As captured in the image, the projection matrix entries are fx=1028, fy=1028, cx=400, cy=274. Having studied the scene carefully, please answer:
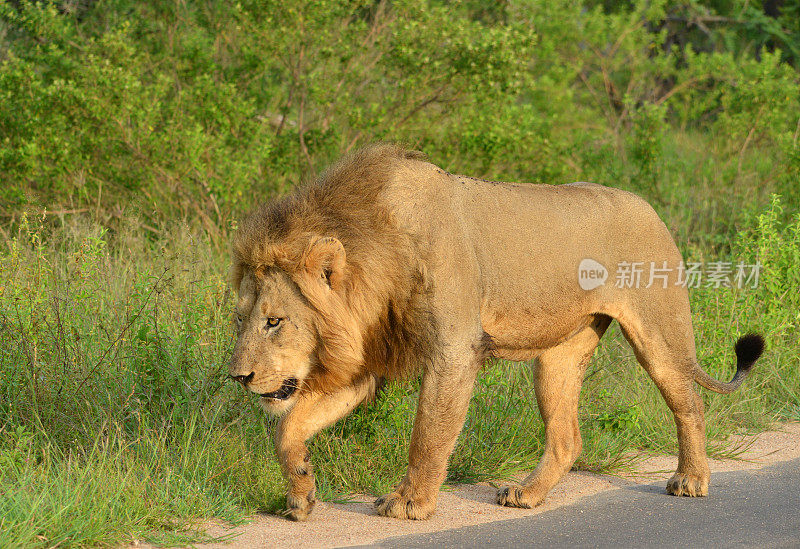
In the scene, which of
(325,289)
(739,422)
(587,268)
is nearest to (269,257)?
(325,289)

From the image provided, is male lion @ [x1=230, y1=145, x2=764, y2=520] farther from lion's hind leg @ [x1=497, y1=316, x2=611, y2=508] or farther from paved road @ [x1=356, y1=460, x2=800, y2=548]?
paved road @ [x1=356, y1=460, x2=800, y2=548]

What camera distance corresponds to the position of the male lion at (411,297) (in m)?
4.34

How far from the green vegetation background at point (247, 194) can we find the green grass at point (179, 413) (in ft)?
0.06

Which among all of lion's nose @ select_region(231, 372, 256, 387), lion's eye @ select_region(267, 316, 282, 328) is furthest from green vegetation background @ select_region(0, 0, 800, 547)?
lion's eye @ select_region(267, 316, 282, 328)

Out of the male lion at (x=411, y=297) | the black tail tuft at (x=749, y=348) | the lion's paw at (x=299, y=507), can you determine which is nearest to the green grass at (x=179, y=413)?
the lion's paw at (x=299, y=507)

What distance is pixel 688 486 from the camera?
5.16 m

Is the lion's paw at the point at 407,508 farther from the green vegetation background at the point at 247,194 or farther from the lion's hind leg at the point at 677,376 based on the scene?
the lion's hind leg at the point at 677,376

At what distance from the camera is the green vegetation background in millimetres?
4902

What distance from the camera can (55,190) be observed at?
29.0ft

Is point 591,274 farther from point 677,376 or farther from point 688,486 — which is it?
point 688,486

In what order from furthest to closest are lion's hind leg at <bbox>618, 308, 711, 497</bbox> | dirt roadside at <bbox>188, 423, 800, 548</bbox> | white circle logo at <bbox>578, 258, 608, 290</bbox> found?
lion's hind leg at <bbox>618, 308, 711, 497</bbox> → white circle logo at <bbox>578, 258, 608, 290</bbox> → dirt roadside at <bbox>188, 423, 800, 548</bbox>

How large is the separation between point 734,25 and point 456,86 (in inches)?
344

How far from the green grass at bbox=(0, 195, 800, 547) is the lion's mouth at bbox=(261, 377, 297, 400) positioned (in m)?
0.50

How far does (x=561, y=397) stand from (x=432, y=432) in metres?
1.16
